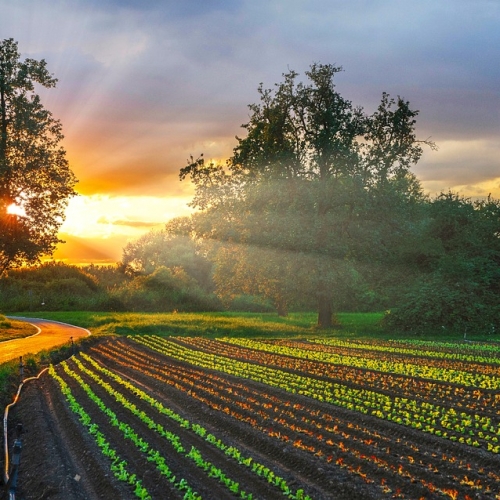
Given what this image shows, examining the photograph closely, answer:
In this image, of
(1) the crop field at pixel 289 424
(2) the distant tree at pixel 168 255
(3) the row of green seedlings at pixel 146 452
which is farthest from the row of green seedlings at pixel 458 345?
(2) the distant tree at pixel 168 255

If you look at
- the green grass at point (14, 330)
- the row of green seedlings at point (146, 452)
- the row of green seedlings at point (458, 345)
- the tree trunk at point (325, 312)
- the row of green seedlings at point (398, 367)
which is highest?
the tree trunk at point (325, 312)

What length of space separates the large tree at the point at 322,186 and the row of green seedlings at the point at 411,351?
505cm

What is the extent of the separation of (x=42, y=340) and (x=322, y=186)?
20.7 m

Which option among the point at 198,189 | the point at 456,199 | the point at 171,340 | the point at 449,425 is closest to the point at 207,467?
the point at 449,425

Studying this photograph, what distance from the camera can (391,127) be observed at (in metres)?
40.6

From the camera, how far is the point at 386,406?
54.0 feet

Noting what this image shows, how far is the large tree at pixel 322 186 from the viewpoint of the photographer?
125 feet

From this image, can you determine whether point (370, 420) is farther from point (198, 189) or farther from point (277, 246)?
point (198, 189)

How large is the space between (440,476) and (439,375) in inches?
446

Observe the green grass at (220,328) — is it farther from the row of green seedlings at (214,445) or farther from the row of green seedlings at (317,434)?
the row of green seedlings at (214,445)

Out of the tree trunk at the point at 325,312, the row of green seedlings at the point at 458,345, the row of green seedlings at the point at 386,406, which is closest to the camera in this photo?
the row of green seedlings at the point at 386,406

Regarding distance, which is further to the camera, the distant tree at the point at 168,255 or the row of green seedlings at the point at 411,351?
the distant tree at the point at 168,255

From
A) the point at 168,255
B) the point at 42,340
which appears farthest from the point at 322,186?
the point at 168,255

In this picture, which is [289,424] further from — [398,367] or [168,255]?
[168,255]
